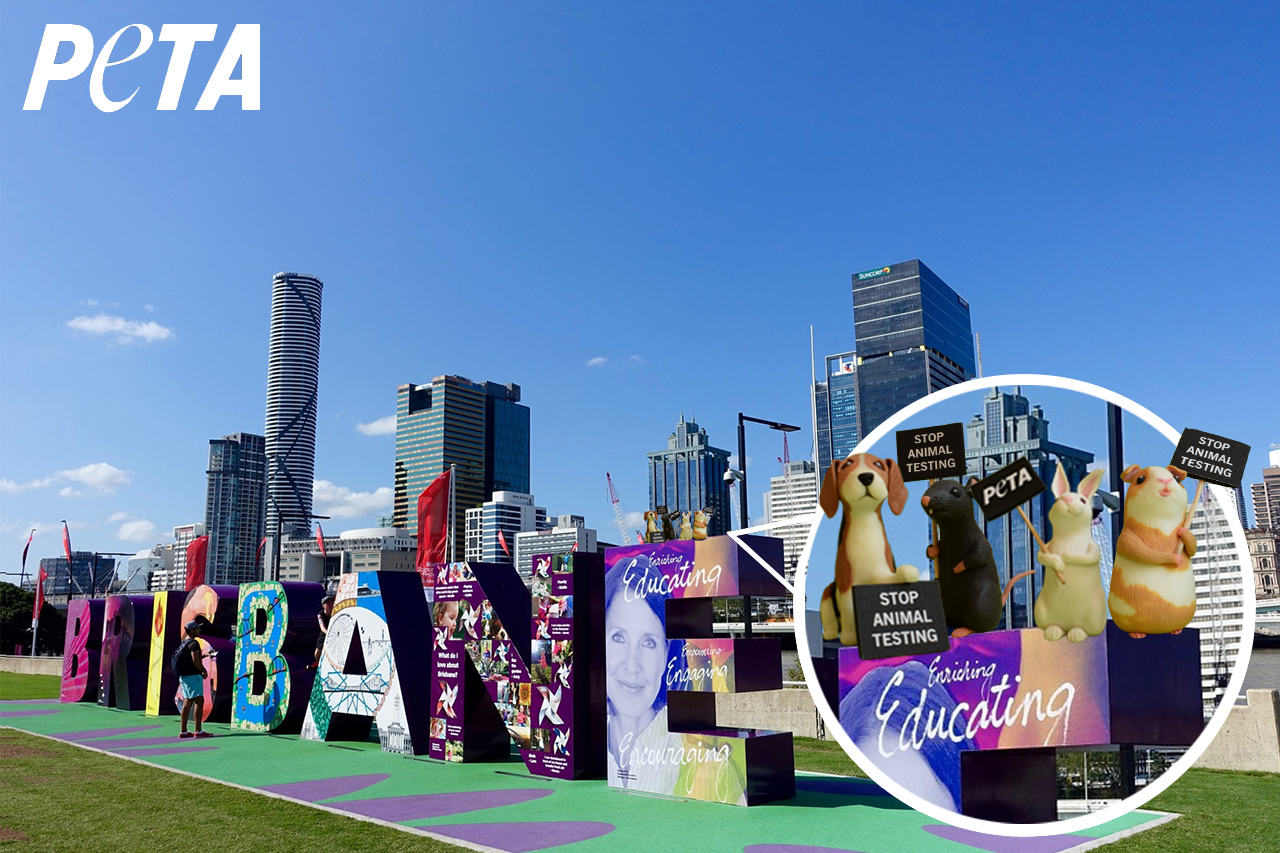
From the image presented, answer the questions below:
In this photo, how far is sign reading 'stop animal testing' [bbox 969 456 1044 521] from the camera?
589 cm

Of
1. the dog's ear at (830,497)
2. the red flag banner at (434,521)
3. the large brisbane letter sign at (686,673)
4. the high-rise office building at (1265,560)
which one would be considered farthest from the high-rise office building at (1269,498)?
A: the red flag banner at (434,521)

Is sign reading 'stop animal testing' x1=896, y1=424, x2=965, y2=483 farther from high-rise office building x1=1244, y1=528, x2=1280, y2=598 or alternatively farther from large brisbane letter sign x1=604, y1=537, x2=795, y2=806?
large brisbane letter sign x1=604, y1=537, x2=795, y2=806

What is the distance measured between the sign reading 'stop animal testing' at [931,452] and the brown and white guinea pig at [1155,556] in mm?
978

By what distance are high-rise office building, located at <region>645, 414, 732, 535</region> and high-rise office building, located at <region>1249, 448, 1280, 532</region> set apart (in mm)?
118743

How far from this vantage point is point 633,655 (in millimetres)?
13391

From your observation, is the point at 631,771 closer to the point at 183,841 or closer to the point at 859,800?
the point at 859,800

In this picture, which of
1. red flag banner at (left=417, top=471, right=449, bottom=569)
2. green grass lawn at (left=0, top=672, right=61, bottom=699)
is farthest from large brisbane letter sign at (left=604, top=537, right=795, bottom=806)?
green grass lawn at (left=0, top=672, right=61, bottom=699)

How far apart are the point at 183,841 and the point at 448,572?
7258mm

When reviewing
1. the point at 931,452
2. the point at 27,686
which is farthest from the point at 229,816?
the point at 27,686

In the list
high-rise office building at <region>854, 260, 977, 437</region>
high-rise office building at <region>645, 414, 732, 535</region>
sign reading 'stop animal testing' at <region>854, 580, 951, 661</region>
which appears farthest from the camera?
high-rise office building at <region>645, 414, 732, 535</region>

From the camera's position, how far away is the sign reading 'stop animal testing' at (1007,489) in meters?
5.89

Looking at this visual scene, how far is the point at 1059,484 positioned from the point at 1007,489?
300 mm

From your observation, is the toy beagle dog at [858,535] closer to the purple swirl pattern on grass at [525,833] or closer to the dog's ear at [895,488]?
the dog's ear at [895,488]

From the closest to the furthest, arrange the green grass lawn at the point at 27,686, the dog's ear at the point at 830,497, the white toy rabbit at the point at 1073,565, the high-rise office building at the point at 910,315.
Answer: the white toy rabbit at the point at 1073,565
the dog's ear at the point at 830,497
the green grass lawn at the point at 27,686
the high-rise office building at the point at 910,315
